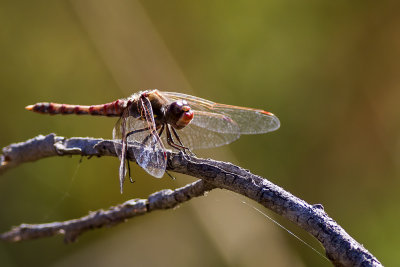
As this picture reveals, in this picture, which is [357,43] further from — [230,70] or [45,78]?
[45,78]

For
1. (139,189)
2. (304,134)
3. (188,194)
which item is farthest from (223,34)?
(188,194)

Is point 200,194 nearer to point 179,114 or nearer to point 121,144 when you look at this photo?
point 121,144

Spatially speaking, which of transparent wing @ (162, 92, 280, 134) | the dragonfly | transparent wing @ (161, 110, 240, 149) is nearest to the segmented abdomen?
the dragonfly

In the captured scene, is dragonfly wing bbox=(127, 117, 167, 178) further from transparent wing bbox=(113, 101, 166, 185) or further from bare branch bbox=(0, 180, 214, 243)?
bare branch bbox=(0, 180, 214, 243)

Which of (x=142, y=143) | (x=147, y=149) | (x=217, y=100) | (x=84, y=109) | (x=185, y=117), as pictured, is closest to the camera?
(x=147, y=149)

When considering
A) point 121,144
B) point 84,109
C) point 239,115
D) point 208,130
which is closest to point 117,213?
point 121,144

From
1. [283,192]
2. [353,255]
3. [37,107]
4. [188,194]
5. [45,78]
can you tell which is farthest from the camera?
[45,78]
